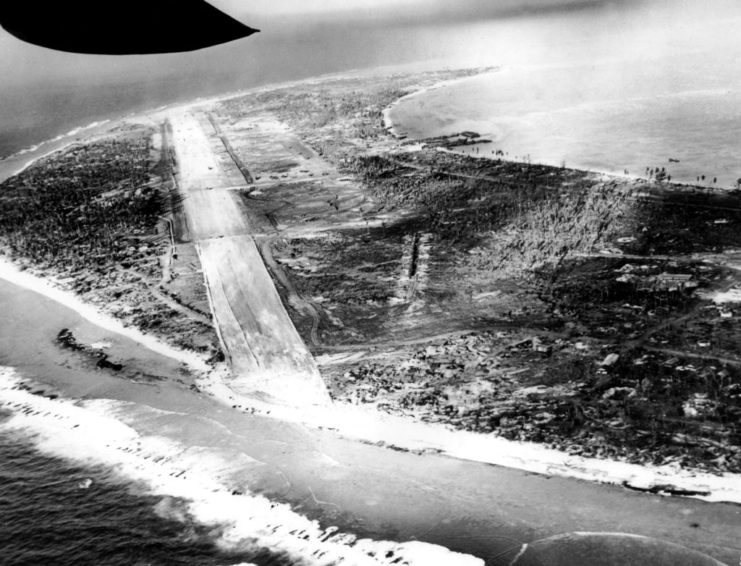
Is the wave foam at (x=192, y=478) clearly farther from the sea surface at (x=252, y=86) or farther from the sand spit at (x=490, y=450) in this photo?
the sand spit at (x=490, y=450)

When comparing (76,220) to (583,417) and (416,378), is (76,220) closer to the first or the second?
(416,378)

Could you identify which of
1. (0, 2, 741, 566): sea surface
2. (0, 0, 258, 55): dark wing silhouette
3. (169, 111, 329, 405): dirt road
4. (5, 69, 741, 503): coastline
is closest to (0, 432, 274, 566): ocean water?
(0, 2, 741, 566): sea surface

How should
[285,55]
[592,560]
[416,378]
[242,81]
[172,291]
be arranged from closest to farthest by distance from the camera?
[592,560] < [416,378] < [172,291] < [242,81] < [285,55]

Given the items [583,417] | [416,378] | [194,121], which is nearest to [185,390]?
[416,378]

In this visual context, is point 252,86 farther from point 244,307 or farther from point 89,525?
point 89,525

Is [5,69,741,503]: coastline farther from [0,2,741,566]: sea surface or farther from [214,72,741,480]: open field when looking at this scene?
[0,2,741,566]: sea surface

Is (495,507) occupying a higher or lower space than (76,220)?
lower

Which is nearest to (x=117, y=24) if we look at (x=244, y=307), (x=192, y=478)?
(x=192, y=478)
